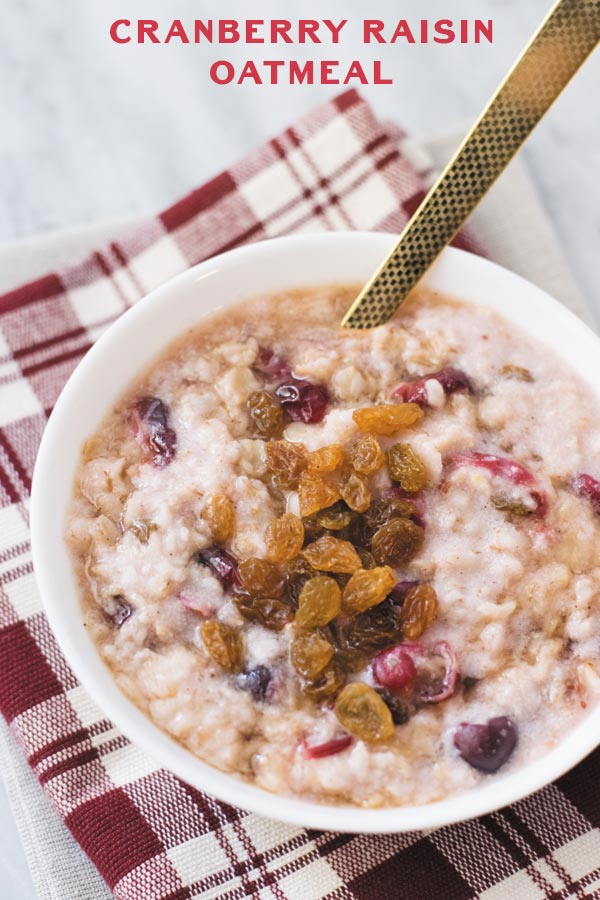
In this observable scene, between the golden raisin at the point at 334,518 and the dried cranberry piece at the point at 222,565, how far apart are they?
0.23 metres

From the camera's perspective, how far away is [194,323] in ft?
9.17

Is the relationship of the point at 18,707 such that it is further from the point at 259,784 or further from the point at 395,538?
the point at 395,538

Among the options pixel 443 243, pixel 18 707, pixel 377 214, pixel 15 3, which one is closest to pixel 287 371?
pixel 443 243

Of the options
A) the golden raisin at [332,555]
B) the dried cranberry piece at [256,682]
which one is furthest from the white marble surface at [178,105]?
the dried cranberry piece at [256,682]

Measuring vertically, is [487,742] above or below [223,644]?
above

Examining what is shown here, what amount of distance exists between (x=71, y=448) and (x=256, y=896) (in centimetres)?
125

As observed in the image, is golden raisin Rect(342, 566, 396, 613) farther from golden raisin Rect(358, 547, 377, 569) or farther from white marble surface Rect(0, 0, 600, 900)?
white marble surface Rect(0, 0, 600, 900)

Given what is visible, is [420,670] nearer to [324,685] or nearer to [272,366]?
[324,685]

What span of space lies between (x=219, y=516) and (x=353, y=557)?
335 mm

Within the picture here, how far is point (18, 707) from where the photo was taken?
2844 mm

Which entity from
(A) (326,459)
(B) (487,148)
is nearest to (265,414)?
(A) (326,459)

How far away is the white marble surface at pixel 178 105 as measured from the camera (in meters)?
3.79

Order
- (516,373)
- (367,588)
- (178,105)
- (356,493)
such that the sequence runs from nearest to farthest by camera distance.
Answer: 1. (367,588)
2. (356,493)
3. (516,373)
4. (178,105)

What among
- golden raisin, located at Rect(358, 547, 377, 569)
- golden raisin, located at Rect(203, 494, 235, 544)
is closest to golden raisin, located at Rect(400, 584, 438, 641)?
golden raisin, located at Rect(358, 547, 377, 569)
